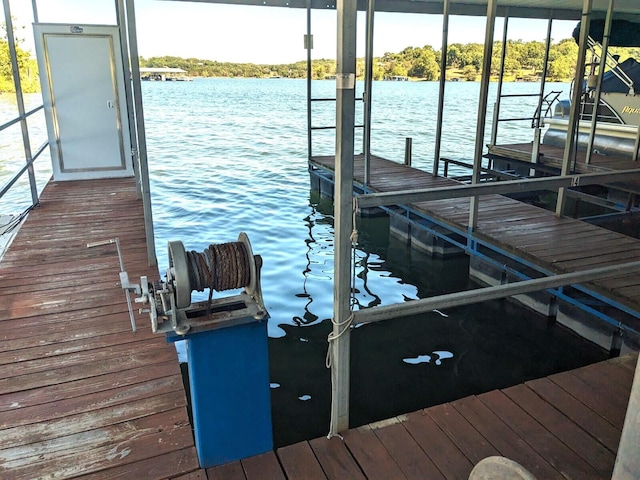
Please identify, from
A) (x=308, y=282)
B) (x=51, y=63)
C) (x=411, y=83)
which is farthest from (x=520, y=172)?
(x=411, y=83)

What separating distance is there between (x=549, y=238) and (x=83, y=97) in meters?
6.03

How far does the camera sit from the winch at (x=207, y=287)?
2.02 m

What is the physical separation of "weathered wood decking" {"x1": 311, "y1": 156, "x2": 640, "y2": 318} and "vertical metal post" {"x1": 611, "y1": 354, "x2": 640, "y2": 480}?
10.1 feet

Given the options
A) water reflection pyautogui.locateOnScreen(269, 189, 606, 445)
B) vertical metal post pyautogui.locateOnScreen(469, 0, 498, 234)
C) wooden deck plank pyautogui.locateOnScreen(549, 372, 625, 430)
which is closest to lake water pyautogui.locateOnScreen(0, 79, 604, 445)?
water reflection pyautogui.locateOnScreen(269, 189, 606, 445)

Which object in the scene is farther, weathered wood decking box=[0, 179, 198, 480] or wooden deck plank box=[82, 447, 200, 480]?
weathered wood decking box=[0, 179, 198, 480]

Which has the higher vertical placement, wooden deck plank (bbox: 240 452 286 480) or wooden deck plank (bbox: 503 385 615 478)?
wooden deck plank (bbox: 240 452 286 480)

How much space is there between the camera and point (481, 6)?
855cm

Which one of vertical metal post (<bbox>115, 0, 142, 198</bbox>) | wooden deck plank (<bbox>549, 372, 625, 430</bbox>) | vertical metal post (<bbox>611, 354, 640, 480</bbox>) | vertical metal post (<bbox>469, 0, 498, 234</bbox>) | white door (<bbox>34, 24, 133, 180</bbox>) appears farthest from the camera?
white door (<bbox>34, 24, 133, 180</bbox>)

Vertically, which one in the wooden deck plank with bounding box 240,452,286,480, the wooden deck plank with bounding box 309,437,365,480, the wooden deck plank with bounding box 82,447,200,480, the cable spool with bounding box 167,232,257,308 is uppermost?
the cable spool with bounding box 167,232,257,308

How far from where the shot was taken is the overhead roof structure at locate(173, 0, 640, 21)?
26.4 feet

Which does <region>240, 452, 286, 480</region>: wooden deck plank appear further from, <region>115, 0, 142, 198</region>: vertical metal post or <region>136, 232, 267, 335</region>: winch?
<region>115, 0, 142, 198</region>: vertical metal post

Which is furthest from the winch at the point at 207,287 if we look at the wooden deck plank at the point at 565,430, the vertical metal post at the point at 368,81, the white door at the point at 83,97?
the white door at the point at 83,97

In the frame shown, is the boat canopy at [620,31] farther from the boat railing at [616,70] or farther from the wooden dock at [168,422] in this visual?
the wooden dock at [168,422]

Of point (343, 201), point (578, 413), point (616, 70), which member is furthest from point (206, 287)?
point (616, 70)
